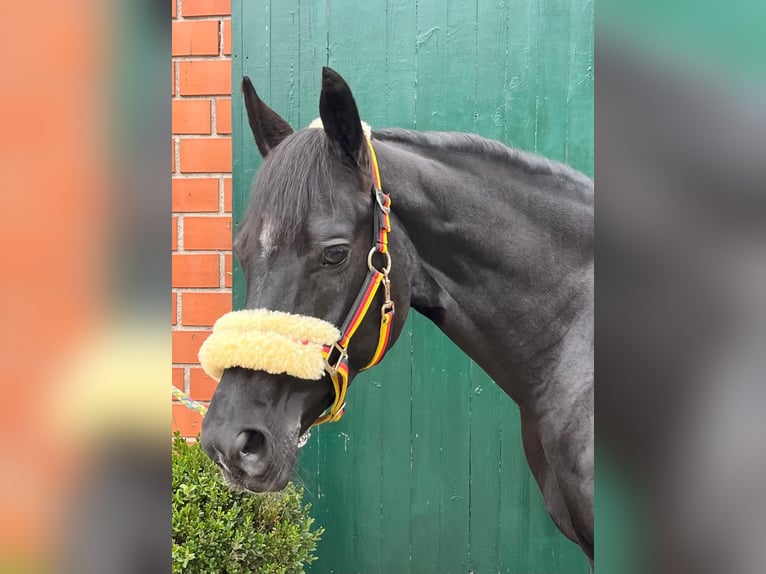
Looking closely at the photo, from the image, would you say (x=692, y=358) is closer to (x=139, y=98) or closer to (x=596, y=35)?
(x=596, y=35)

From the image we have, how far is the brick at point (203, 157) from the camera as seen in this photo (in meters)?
2.63

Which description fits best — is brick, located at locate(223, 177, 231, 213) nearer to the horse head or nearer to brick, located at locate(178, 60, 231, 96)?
brick, located at locate(178, 60, 231, 96)

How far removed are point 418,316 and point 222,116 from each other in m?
1.11

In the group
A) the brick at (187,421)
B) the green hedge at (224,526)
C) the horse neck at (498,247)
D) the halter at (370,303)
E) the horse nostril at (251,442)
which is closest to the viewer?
the horse nostril at (251,442)

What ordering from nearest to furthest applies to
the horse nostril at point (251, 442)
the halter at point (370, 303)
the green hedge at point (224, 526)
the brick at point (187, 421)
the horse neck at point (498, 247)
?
the horse nostril at point (251, 442) → the halter at point (370, 303) → the horse neck at point (498, 247) → the green hedge at point (224, 526) → the brick at point (187, 421)

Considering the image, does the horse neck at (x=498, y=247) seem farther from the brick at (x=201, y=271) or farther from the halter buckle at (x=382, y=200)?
the brick at (x=201, y=271)

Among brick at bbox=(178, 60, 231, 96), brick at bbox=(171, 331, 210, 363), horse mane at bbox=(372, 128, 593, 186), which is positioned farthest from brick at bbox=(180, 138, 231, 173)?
horse mane at bbox=(372, 128, 593, 186)

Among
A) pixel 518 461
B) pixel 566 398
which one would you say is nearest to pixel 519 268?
pixel 566 398

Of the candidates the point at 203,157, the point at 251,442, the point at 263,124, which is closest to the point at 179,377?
the point at 203,157

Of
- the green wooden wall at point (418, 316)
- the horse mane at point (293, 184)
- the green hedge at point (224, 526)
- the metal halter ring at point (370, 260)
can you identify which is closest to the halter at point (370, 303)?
the metal halter ring at point (370, 260)

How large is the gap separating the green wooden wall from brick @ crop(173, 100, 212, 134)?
0.13 meters

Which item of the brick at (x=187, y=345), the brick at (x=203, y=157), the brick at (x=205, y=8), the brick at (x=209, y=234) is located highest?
the brick at (x=205, y=8)

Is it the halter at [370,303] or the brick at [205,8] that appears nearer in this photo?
the halter at [370,303]

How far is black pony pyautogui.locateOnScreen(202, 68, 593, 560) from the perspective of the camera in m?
1.34
